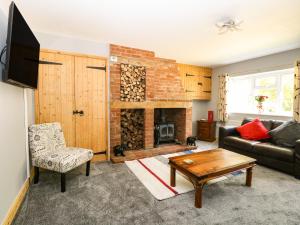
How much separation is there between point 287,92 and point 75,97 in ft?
15.3

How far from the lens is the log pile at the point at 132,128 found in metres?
3.69

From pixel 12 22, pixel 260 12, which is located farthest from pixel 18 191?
pixel 260 12

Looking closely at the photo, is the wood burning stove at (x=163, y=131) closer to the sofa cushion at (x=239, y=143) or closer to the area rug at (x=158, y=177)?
the area rug at (x=158, y=177)

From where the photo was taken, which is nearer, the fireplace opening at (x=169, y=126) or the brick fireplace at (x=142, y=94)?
the brick fireplace at (x=142, y=94)

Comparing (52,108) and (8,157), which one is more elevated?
(52,108)

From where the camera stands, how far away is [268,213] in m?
1.68

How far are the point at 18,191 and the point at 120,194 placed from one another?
45.6 inches

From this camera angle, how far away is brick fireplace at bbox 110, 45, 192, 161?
3.32 meters

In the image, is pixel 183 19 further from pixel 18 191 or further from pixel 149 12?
pixel 18 191

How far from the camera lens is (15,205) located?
5.52 ft

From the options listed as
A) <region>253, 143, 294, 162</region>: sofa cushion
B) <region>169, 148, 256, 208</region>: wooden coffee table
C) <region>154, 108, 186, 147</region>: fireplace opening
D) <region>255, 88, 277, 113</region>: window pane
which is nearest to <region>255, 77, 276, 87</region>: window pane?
<region>255, 88, 277, 113</region>: window pane

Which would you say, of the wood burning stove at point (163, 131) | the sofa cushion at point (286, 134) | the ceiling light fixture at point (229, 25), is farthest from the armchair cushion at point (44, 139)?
the sofa cushion at point (286, 134)

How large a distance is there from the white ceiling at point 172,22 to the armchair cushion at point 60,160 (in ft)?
6.34

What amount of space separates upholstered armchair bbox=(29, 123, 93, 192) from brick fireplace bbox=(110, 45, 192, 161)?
3.34ft
